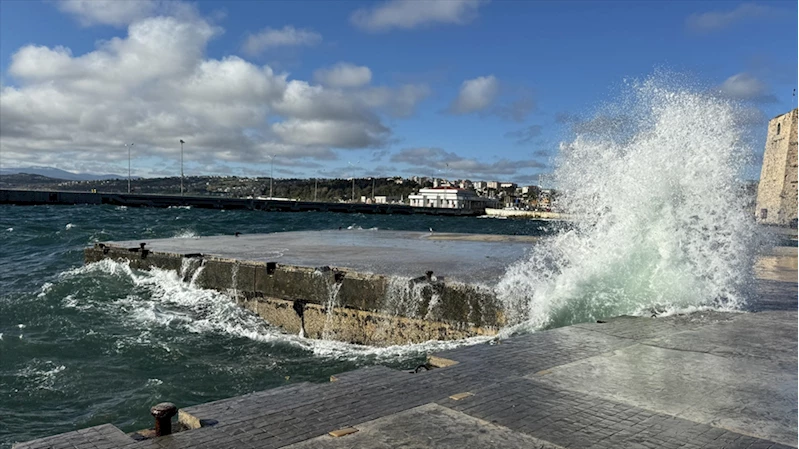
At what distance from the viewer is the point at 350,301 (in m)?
9.67

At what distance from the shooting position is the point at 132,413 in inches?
241

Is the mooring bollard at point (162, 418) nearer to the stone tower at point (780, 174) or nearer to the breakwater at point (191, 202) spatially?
the stone tower at point (780, 174)

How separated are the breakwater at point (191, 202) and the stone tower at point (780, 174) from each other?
203 ft

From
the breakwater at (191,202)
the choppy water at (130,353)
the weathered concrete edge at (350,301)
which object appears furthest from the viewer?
the breakwater at (191,202)

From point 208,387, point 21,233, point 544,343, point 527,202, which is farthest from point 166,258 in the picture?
point 527,202

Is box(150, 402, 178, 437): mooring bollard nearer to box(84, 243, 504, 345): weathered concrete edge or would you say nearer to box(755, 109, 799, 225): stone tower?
box(84, 243, 504, 345): weathered concrete edge

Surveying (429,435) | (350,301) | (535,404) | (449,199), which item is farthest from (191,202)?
(429,435)

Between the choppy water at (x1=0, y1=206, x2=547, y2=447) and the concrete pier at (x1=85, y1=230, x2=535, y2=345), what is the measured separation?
34cm

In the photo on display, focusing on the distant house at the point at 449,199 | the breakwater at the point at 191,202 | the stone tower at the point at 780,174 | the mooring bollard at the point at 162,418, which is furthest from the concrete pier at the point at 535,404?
the distant house at the point at 449,199

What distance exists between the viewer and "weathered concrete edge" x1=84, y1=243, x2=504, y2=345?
850cm

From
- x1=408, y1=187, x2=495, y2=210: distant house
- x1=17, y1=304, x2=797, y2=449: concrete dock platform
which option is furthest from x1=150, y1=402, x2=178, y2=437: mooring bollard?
x1=408, y1=187, x2=495, y2=210: distant house

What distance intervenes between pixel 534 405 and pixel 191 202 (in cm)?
9763

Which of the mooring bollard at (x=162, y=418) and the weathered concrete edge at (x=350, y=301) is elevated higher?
the mooring bollard at (x=162, y=418)

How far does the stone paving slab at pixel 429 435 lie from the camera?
3.25 meters
